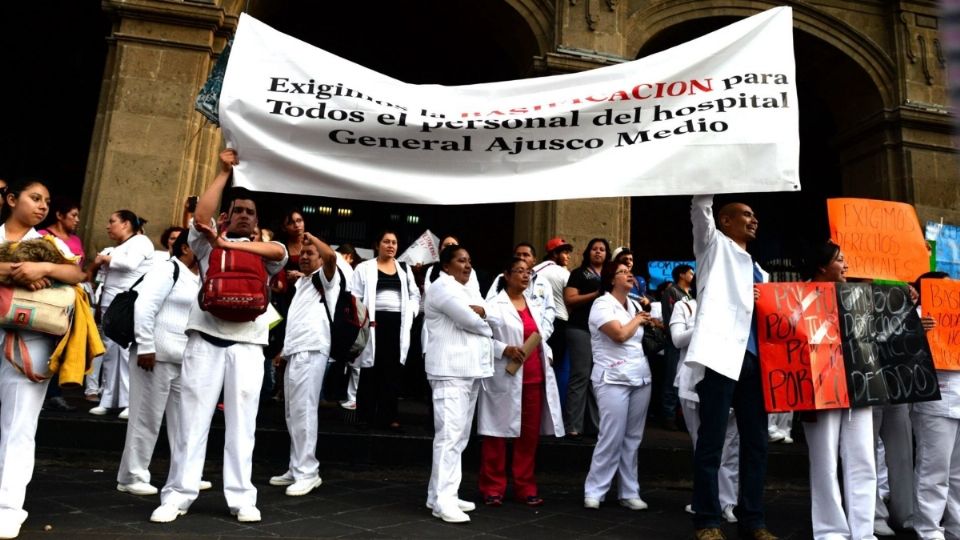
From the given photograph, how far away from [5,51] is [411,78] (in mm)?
8199

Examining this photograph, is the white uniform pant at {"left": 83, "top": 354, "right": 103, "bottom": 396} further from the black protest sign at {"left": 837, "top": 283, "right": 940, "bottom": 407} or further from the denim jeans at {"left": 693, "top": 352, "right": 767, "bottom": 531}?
the black protest sign at {"left": 837, "top": 283, "right": 940, "bottom": 407}

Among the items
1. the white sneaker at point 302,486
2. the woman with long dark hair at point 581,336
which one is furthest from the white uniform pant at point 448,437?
the woman with long dark hair at point 581,336

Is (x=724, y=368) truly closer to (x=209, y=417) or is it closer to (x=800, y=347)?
(x=800, y=347)

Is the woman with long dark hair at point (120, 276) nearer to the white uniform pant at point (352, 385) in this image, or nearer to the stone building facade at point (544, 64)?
the white uniform pant at point (352, 385)

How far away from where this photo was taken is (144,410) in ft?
15.5

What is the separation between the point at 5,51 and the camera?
1339 cm

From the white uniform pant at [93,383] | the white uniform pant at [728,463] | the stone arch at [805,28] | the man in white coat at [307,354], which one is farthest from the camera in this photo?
the stone arch at [805,28]

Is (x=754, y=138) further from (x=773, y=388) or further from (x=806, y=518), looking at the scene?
(x=806, y=518)

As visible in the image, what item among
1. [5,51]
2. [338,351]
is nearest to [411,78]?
[5,51]

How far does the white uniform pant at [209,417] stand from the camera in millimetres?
4145

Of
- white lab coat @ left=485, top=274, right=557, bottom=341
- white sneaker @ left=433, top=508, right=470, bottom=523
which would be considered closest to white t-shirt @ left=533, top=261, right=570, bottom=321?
white lab coat @ left=485, top=274, right=557, bottom=341

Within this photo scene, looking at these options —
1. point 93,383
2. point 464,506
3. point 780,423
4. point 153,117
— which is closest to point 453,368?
point 464,506

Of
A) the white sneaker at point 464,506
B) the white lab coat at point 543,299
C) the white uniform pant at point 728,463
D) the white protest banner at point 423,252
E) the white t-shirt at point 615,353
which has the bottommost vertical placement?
the white sneaker at point 464,506

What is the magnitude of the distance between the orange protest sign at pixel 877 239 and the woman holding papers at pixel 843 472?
149 centimetres
